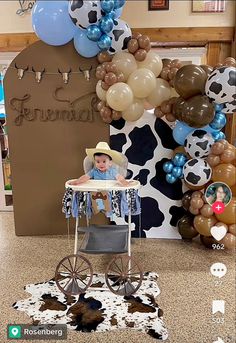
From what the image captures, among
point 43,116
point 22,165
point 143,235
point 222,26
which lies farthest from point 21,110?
point 222,26

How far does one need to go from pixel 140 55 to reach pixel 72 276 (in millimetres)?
926

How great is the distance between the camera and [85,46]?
4.81 ft

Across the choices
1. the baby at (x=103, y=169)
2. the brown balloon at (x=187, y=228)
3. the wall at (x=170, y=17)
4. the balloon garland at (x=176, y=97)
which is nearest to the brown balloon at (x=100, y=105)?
the balloon garland at (x=176, y=97)

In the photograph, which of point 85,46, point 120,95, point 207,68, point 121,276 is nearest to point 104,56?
point 85,46

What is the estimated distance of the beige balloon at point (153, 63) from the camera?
147cm

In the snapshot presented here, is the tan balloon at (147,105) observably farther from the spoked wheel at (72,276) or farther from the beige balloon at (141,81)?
the spoked wheel at (72,276)

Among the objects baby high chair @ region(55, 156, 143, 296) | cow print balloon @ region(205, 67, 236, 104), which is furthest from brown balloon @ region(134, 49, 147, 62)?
baby high chair @ region(55, 156, 143, 296)

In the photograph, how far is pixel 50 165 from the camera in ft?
5.54

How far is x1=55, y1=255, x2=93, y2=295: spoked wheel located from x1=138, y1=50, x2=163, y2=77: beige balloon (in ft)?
2.88

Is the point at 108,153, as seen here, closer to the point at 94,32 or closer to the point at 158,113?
the point at 94,32

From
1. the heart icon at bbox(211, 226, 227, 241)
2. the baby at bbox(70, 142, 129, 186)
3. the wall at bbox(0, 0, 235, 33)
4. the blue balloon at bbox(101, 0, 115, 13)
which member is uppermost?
the blue balloon at bbox(101, 0, 115, 13)

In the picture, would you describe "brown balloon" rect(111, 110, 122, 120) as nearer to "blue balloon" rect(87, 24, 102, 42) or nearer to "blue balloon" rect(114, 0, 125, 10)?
"blue balloon" rect(87, 24, 102, 42)

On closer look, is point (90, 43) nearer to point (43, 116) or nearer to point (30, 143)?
point (43, 116)

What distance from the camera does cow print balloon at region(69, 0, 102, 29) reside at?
2.74 feet
